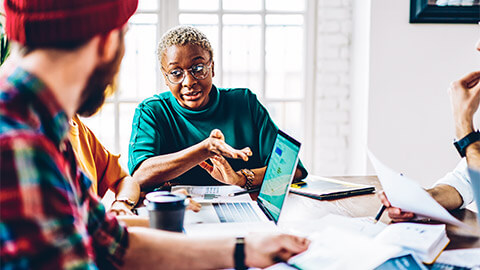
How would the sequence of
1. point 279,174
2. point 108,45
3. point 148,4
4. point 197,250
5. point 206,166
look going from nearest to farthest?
point 108,45 < point 197,250 < point 279,174 < point 206,166 < point 148,4

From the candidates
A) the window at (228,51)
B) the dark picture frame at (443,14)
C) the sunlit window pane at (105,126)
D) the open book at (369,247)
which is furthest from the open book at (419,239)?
the sunlit window pane at (105,126)

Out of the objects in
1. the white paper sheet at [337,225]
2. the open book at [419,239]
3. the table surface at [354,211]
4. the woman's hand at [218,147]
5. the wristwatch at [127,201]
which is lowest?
the table surface at [354,211]

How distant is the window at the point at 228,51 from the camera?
3.12m

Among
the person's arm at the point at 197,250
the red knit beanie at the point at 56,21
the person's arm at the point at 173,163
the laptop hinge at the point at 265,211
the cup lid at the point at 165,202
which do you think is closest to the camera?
the red knit beanie at the point at 56,21

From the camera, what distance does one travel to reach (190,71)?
1859mm

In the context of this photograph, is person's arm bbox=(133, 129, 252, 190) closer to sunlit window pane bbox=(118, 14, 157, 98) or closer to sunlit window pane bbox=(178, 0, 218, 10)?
sunlit window pane bbox=(118, 14, 157, 98)

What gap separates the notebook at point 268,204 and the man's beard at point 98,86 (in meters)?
0.54

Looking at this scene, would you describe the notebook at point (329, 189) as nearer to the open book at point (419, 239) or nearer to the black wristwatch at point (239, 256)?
the open book at point (419, 239)

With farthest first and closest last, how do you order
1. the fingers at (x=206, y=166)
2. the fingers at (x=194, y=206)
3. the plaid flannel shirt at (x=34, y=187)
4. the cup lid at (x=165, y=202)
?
the fingers at (x=206, y=166) < the fingers at (x=194, y=206) < the cup lid at (x=165, y=202) < the plaid flannel shirt at (x=34, y=187)

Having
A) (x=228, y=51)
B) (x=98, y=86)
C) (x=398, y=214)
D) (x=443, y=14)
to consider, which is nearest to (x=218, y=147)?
(x=398, y=214)

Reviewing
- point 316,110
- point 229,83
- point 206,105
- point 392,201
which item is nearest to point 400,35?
point 316,110

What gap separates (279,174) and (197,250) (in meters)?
0.46

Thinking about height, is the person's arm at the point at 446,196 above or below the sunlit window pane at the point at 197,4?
below

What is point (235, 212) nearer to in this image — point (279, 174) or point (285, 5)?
point (279, 174)
